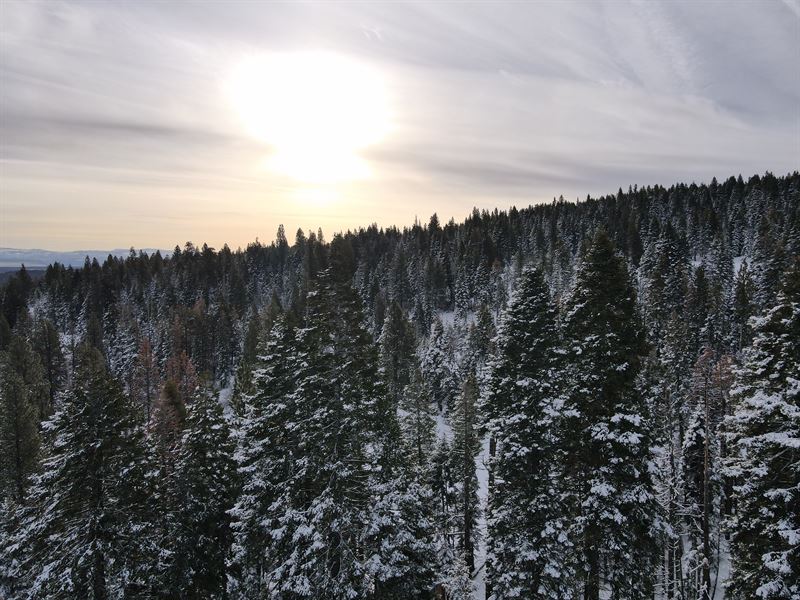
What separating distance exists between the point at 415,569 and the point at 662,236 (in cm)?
9926

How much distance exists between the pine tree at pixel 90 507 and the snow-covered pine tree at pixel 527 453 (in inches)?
559

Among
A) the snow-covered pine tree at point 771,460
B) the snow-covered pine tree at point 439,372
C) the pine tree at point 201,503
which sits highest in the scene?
the snow-covered pine tree at point 771,460

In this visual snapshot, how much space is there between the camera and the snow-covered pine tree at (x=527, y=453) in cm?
1698

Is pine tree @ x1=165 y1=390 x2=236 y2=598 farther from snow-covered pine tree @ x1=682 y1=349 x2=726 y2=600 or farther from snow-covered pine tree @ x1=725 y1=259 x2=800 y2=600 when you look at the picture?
snow-covered pine tree @ x1=682 y1=349 x2=726 y2=600

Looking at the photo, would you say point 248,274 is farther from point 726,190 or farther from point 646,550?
point 726,190

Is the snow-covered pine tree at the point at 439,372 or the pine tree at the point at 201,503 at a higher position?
the pine tree at the point at 201,503

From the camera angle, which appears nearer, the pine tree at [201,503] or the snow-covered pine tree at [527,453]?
the snow-covered pine tree at [527,453]

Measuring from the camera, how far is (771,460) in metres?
13.6

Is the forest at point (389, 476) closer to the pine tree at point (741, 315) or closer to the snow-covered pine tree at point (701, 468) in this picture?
the snow-covered pine tree at point (701, 468)

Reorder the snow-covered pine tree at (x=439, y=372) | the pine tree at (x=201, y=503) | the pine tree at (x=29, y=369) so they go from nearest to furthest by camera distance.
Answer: the pine tree at (x=201, y=503), the pine tree at (x=29, y=369), the snow-covered pine tree at (x=439, y=372)

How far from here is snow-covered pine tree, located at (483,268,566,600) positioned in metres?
17.0

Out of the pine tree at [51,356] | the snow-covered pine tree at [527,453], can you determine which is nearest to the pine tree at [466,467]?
the snow-covered pine tree at [527,453]

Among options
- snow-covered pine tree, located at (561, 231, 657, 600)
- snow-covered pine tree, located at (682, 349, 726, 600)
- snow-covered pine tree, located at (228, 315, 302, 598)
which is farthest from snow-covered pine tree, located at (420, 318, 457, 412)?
snow-covered pine tree, located at (561, 231, 657, 600)

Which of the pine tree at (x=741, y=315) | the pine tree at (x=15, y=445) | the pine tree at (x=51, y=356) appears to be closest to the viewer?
the pine tree at (x=15, y=445)
